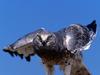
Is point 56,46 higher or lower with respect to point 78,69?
lower

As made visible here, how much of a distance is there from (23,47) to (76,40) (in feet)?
9.02

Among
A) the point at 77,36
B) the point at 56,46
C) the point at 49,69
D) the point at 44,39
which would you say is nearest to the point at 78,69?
the point at 77,36

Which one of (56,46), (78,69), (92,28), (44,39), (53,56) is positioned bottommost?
(53,56)

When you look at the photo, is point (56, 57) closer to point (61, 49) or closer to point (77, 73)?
point (61, 49)

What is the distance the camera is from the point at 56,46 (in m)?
47.4

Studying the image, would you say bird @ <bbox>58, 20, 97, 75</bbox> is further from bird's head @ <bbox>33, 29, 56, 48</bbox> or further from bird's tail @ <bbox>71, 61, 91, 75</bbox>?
bird's head @ <bbox>33, 29, 56, 48</bbox>

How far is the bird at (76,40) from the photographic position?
48.1 m

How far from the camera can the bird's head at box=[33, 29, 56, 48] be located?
47.2m

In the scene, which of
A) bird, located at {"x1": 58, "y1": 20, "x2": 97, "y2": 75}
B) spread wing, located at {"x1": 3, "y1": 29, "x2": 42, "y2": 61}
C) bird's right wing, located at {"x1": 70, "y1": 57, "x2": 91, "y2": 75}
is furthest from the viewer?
bird's right wing, located at {"x1": 70, "y1": 57, "x2": 91, "y2": 75}

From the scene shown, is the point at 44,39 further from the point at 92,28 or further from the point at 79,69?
the point at 79,69

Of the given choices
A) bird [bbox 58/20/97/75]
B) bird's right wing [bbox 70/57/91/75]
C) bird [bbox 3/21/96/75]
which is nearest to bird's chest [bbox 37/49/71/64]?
bird [bbox 3/21/96/75]

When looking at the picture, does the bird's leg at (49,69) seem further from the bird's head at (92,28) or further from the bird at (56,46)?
the bird's head at (92,28)

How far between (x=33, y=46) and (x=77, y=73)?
4.63m

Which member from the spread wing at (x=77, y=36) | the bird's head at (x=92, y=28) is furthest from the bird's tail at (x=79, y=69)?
the bird's head at (x=92, y=28)
